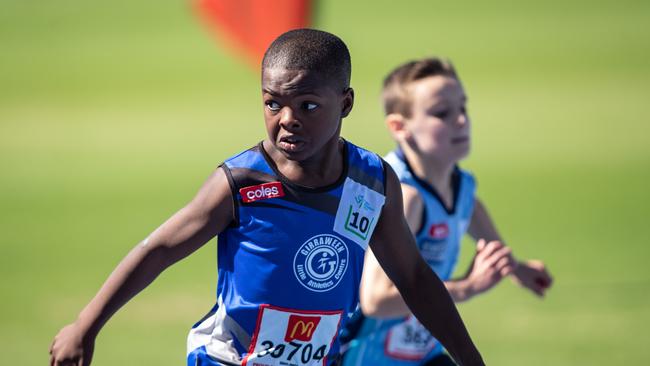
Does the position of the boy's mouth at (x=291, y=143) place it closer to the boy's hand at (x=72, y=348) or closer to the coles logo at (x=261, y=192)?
the coles logo at (x=261, y=192)

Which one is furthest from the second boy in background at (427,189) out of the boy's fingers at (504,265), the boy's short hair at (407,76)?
the boy's fingers at (504,265)

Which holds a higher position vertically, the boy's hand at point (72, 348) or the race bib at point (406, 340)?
the boy's hand at point (72, 348)

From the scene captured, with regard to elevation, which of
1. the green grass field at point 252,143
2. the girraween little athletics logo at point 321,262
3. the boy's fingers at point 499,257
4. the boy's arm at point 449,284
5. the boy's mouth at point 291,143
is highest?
the boy's mouth at point 291,143

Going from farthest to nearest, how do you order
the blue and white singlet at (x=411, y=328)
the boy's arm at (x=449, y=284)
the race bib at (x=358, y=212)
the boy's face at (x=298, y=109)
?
the blue and white singlet at (x=411, y=328)
the boy's arm at (x=449, y=284)
the race bib at (x=358, y=212)
the boy's face at (x=298, y=109)

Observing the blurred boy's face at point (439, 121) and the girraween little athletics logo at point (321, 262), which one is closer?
the girraween little athletics logo at point (321, 262)

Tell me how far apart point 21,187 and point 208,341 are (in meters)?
9.78

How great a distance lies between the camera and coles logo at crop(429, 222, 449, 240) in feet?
16.2

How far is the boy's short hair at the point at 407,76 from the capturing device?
16.9 ft

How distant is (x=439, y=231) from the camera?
4.95 m

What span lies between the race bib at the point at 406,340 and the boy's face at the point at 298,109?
5.45 ft

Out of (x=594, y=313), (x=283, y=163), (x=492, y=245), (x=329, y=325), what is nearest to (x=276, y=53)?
(x=283, y=163)

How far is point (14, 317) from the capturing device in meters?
8.58

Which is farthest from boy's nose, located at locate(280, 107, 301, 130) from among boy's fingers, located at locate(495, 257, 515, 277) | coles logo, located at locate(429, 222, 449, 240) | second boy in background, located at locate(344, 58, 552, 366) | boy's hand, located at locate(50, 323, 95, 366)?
coles logo, located at locate(429, 222, 449, 240)

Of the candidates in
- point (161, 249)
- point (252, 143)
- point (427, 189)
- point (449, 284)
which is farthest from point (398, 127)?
point (252, 143)
